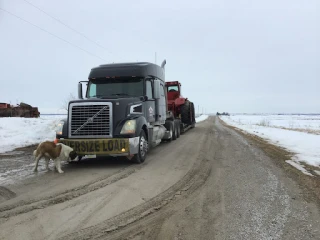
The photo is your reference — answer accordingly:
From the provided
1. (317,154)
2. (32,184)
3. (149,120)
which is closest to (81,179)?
(32,184)

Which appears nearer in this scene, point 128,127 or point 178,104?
point 128,127

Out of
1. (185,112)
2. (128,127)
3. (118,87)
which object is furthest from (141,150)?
(185,112)

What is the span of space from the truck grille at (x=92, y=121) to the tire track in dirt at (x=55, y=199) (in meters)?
1.60

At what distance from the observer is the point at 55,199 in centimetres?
507

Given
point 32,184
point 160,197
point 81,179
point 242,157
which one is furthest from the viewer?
point 242,157

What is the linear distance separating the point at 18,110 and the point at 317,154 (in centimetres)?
2795

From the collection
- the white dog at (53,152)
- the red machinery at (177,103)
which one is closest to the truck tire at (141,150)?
the white dog at (53,152)

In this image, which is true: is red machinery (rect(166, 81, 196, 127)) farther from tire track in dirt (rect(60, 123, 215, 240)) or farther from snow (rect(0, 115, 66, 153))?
tire track in dirt (rect(60, 123, 215, 240))

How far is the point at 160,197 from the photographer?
5152mm

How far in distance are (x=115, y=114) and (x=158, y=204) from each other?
12.3 ft

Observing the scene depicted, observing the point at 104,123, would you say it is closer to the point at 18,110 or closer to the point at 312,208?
the point at 312,208

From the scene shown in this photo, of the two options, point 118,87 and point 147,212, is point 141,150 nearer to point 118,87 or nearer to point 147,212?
point 118,87

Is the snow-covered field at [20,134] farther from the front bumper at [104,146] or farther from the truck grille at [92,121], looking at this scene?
the front bumper at [104,146]

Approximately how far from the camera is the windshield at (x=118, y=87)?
9188 mm
